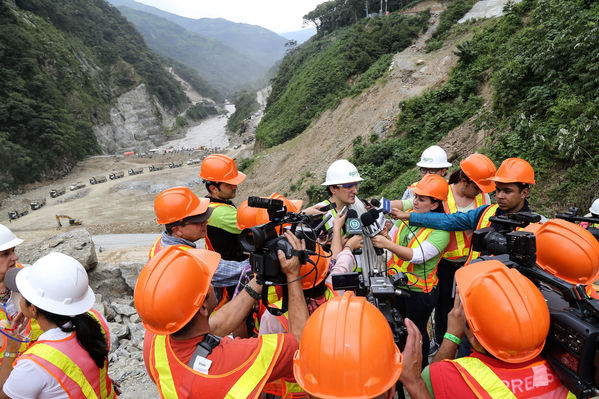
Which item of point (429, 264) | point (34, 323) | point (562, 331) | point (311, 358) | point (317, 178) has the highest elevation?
point (562, 331)

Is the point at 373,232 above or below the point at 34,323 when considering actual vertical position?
above

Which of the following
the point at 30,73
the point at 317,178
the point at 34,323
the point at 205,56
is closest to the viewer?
the point at 34,323

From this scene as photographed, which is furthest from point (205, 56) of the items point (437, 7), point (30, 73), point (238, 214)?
point (238, 214)

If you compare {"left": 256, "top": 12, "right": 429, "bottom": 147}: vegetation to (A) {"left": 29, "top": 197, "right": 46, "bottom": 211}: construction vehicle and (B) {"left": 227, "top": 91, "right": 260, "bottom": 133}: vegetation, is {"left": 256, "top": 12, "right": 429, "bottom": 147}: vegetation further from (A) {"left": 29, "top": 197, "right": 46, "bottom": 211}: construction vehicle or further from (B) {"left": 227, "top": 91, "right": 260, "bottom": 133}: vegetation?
(B) {"left": 227, "top": 91, "right": 260, "bottom": 133}: vegetation

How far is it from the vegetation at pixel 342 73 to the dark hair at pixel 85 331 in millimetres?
21779

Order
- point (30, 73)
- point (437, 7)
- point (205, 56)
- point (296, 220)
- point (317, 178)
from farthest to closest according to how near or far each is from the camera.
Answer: point (205, 56), point (30, 73), point (437, 7), point (317, 178), point (296, 220)

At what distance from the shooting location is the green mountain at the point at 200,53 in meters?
153

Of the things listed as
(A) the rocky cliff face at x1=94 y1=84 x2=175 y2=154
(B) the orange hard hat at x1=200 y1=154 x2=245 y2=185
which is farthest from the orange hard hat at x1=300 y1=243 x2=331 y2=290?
(A) the rocky cliff face at x1=94 y1=84 x2=175 y2=154

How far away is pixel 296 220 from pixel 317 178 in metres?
14.5

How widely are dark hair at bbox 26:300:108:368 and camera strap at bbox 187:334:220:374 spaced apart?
86 cm

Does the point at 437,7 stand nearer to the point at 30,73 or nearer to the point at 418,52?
the point at 418,52

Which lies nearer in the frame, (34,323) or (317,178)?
(34,323)

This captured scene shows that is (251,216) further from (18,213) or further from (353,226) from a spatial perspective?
(18,213)

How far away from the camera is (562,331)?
4.69 ft
